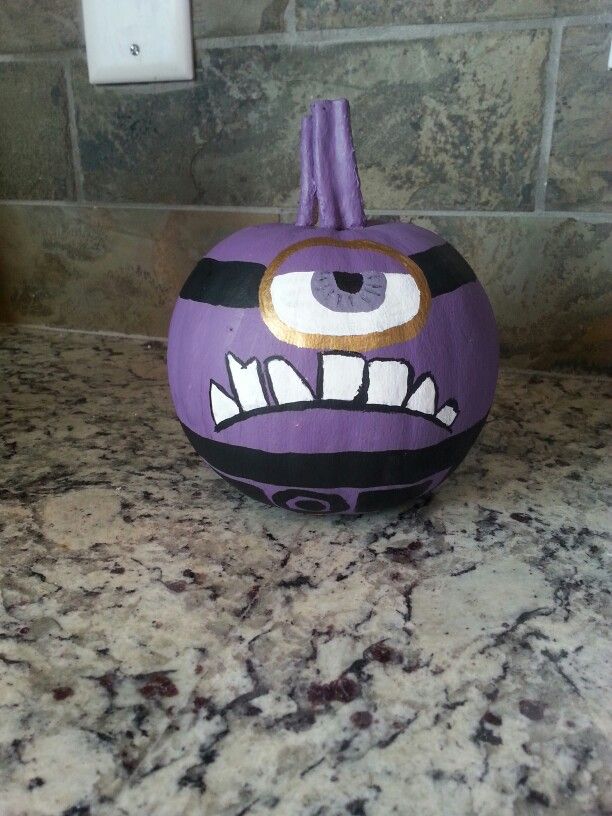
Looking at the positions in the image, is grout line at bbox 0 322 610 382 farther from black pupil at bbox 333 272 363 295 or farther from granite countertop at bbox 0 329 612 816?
black pupil at bbox 333 272 363 295

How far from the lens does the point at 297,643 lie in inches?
17.9

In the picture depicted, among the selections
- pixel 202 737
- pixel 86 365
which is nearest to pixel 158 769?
pixel 202 737

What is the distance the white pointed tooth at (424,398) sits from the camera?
1.63 feet

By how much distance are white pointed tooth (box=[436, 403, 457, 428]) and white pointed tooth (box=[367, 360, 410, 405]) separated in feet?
0.11

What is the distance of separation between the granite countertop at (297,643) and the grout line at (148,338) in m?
0.21

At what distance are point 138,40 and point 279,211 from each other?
285 millimetres

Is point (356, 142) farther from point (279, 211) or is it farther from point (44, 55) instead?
point (44, 55)

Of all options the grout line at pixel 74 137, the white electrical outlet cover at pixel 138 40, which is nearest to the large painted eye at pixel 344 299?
the white electrical outlet cover at pixel 138 40

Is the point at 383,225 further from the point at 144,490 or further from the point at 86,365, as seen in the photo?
the point at 86,365

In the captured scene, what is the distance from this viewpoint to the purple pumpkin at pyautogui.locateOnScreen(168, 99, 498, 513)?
487 millimetres

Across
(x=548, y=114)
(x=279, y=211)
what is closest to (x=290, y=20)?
(x=279, y=211)

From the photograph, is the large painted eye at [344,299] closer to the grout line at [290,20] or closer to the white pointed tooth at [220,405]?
the white pointed tooth at [220,405]

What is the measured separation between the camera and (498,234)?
89 cm

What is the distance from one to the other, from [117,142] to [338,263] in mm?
649
